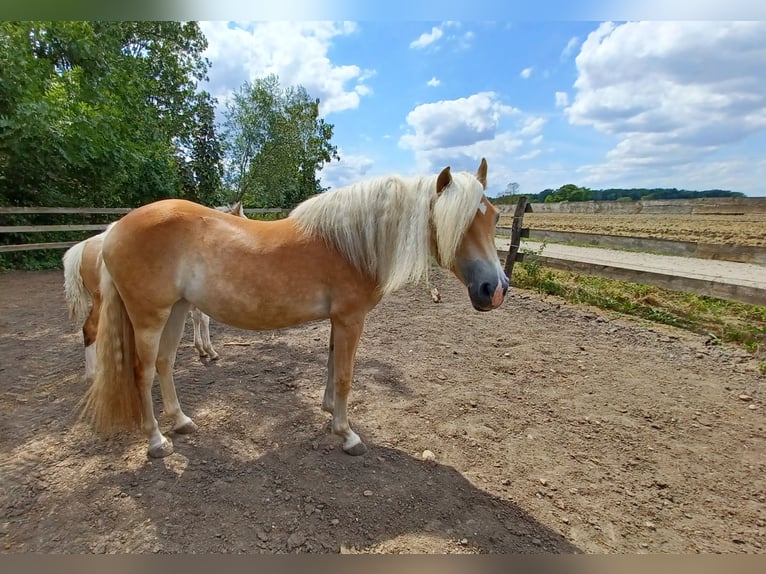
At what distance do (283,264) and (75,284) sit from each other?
2346 mm

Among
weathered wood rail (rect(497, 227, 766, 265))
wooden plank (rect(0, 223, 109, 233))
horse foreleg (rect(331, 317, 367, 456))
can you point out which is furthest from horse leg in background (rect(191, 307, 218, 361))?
wooden plank (rect(0, 223, 109, 233))

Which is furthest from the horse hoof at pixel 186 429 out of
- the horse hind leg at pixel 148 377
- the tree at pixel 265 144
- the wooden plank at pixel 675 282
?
the tree at pixel 265 144

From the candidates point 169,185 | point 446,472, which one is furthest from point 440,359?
point 169,185

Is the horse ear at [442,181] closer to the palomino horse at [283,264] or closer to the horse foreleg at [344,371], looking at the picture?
the palomino horse at [283,264]

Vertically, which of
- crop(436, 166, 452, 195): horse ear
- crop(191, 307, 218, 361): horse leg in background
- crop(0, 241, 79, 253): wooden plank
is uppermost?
crop(436, 166, 452, 195): horse ear

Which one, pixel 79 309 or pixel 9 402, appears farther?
pixel 79 309

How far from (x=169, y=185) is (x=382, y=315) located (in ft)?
29.6

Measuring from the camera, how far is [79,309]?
323 centimetres

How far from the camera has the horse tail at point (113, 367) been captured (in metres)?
2.17

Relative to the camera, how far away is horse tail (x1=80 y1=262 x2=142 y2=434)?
2.17 meters

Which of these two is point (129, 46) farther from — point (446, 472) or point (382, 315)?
point (446, 472)

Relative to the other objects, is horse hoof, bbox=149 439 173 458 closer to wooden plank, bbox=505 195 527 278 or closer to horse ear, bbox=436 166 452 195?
horse ear, bbox=436 166 452 195

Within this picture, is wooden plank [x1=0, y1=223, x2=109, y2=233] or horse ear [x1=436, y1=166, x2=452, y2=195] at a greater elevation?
horse ear [x1=436, y1=166, x2=452, y2=195]

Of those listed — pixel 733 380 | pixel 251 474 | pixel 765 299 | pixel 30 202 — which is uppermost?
pixel 30 202
